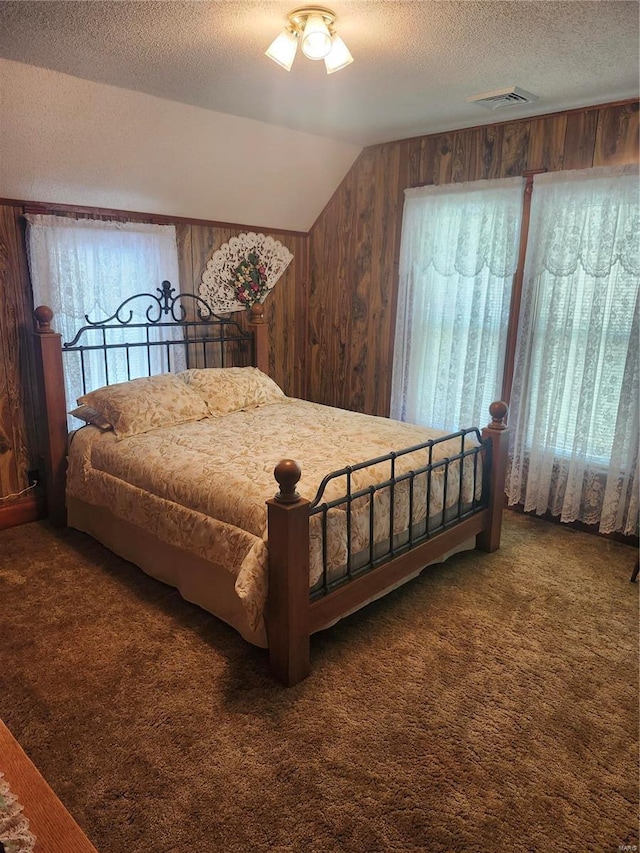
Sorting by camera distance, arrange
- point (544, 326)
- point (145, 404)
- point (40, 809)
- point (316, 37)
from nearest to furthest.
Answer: point (40, 809) < point (316, 37) < point (145, 404) < point (544, 326)

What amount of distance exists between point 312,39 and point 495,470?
2.21m

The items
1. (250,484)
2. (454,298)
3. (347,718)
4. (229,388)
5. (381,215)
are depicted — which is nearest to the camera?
(347,718)

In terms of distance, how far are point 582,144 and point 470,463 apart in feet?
6.49

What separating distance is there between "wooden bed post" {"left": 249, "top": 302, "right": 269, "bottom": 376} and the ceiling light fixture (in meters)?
2.28

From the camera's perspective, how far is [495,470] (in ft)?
10.7

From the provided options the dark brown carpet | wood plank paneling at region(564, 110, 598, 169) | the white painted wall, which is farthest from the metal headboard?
wood plank paneling at region(564, 110, 598, 169)

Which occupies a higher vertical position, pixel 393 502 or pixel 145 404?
pixel 145 404

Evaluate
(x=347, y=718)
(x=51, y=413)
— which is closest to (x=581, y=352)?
(x=347, y=718)

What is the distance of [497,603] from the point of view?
9.36ft

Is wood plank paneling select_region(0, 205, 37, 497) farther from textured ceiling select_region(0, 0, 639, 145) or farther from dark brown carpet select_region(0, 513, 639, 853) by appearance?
textured ceiling select_region(0, 0, 639, 145)

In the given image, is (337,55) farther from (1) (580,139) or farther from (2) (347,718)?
(2) (347,718)

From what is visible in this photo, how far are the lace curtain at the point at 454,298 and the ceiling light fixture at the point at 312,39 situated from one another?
1.77m

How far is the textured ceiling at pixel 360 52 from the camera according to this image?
225 centimetres

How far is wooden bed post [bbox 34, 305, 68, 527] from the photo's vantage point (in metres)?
3.42
